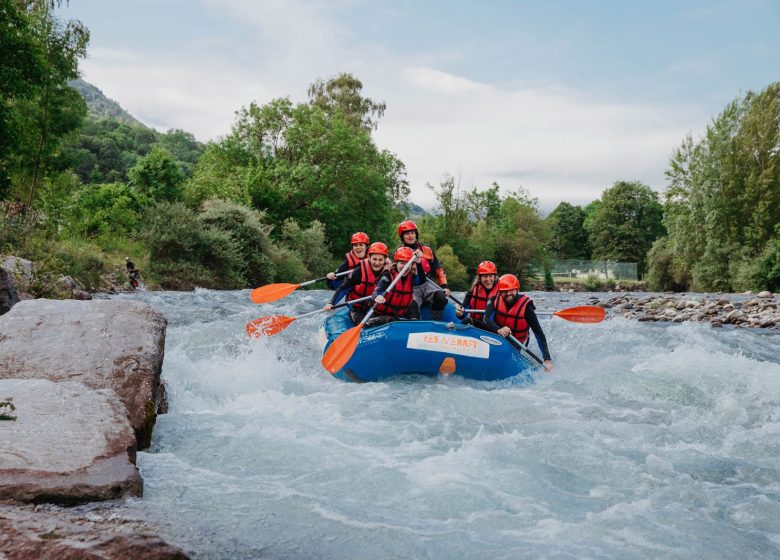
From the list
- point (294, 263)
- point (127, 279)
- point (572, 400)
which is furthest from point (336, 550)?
point (294, 263)

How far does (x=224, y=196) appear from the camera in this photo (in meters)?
26.5

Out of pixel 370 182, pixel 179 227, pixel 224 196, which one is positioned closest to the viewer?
pixel 179 227

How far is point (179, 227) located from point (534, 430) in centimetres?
1652

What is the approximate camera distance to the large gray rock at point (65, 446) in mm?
2633

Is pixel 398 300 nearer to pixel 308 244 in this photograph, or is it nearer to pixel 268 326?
pixel 268 326

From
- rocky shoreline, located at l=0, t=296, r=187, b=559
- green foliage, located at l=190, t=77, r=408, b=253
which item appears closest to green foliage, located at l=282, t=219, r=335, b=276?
green foliage, located at l=190, t=77, r=408, b=253

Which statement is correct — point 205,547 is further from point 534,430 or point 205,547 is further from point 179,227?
point 179,227

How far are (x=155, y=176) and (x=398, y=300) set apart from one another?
2017cm

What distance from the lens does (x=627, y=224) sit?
2180 inches

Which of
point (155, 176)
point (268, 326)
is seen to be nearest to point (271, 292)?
point (268, 326)

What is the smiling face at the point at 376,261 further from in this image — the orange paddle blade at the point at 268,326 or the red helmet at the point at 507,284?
the red helmet at the point at 507,284

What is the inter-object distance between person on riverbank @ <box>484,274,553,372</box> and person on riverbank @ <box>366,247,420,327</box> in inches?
35.5

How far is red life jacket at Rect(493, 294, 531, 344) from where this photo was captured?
688 centimetres

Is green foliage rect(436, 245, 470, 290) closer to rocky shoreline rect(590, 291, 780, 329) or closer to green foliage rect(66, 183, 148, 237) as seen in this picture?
green foliage rect(66, 183, 148, 237)
